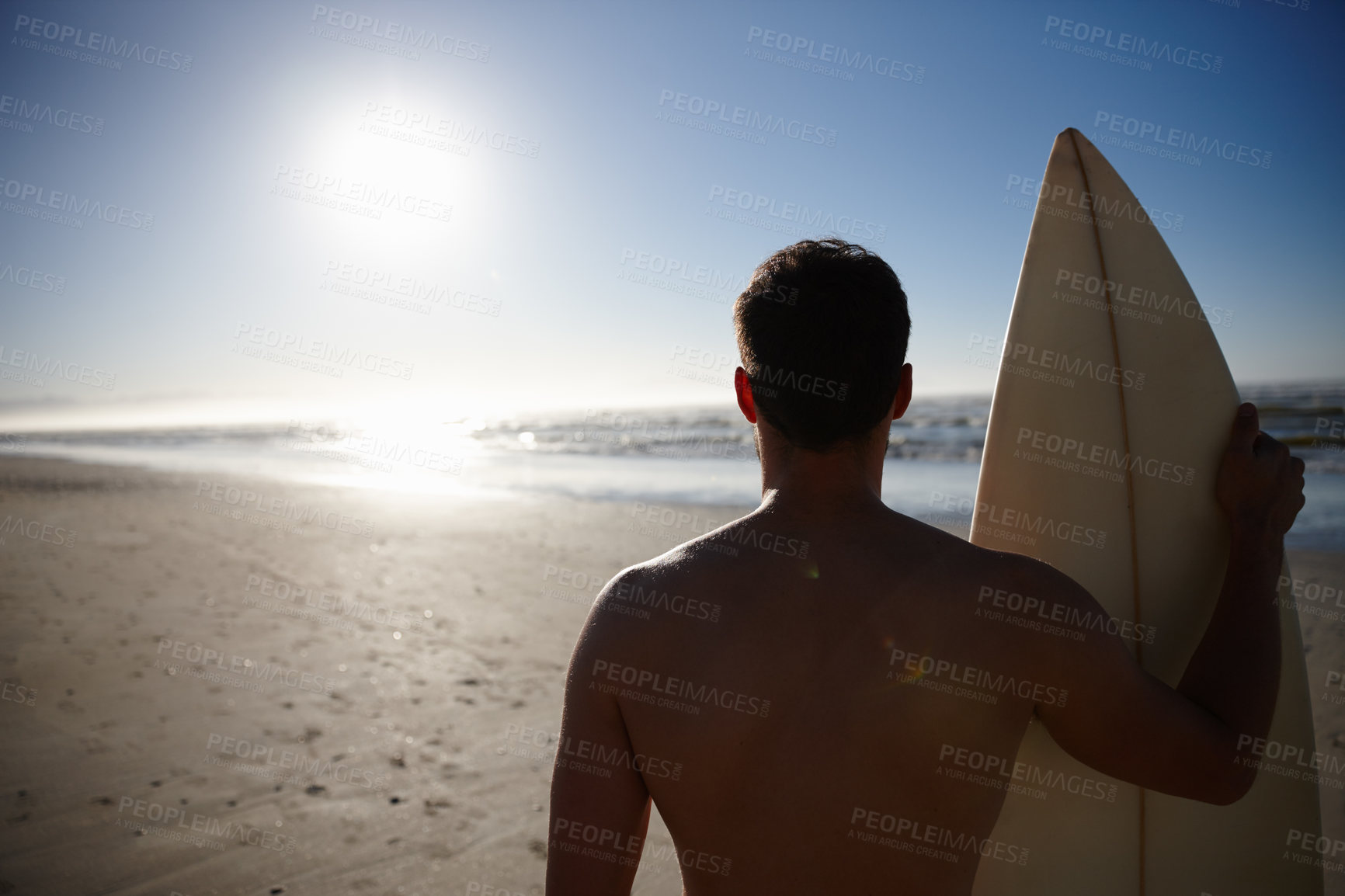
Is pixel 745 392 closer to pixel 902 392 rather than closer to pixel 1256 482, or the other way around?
pixel 902 392

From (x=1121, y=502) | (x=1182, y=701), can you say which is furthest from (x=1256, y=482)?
(x=1182, y=701)

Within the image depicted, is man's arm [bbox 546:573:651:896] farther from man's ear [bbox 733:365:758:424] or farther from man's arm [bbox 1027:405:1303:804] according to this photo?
man's arm [bbox 1027:405:1303:804]

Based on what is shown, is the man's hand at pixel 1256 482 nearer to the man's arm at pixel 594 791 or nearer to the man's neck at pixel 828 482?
the man's neck at pixel 828 482

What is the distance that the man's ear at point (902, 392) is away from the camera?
1420 mm

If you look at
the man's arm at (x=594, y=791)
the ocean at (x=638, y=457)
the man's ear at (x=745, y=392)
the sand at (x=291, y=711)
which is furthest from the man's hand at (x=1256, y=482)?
the ocean at (x=638, y=457)

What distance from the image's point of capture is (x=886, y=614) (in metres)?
1.24

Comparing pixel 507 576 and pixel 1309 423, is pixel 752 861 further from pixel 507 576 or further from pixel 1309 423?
pixel 1309 423

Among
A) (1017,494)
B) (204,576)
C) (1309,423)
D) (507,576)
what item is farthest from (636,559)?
(1309,423)

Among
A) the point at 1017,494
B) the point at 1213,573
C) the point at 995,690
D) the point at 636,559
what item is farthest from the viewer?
the point at 636,559

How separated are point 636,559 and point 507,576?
1.52 meters

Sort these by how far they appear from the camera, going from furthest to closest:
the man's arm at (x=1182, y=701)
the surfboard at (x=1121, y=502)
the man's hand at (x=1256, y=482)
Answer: the surfboard at (x=1121, y=502), the man's hand at (x=1256, y=482), the man's arm at (x=1182, y=701)

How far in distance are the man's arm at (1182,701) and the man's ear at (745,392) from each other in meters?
0.60

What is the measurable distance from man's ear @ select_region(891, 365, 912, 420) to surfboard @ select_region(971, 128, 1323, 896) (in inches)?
32.0

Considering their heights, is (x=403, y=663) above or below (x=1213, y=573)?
below
